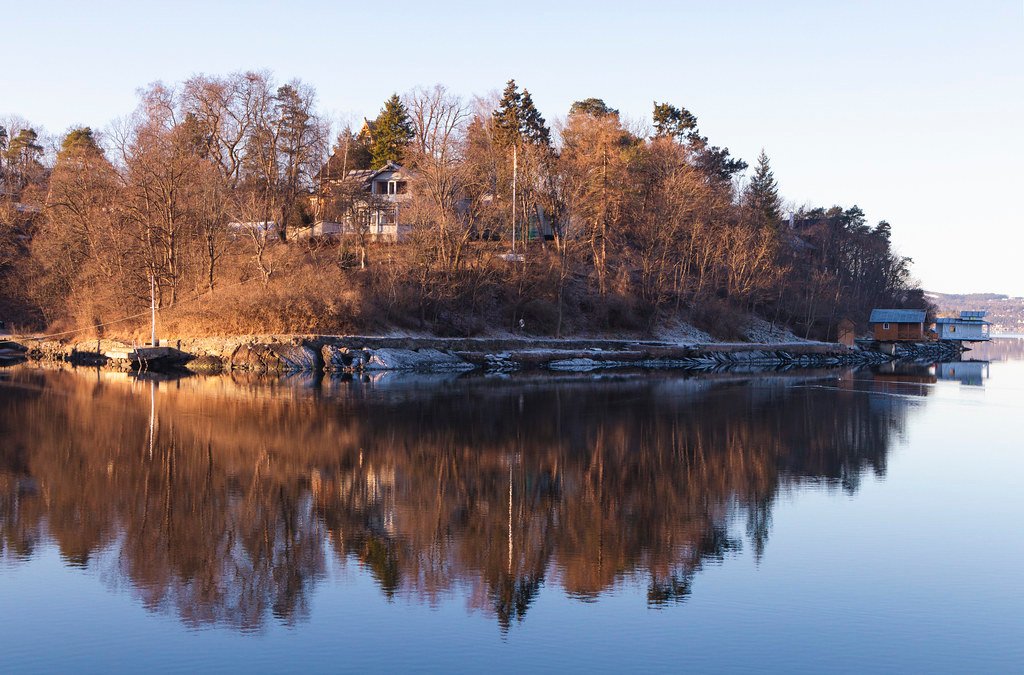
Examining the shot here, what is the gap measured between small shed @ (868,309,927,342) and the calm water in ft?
237

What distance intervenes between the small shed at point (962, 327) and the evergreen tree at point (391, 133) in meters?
62.9

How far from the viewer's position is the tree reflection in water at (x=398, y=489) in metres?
11.9

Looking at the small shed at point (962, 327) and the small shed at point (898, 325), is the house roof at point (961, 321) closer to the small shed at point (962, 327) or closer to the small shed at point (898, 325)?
the small shed at point (962, 327)

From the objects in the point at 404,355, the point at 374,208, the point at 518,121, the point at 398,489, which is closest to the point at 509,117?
the point at 518,121

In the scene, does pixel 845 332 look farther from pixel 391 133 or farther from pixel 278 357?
pixel 278 357

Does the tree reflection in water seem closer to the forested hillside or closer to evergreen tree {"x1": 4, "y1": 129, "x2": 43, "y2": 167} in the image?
the forested hillside

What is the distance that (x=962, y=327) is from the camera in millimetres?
109812

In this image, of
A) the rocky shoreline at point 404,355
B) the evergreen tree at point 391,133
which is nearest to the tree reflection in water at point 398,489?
the rocky shoreline at point 404,355

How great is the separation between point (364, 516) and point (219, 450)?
7.11m

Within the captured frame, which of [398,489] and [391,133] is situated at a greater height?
[391,133]

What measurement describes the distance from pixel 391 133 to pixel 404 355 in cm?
3649

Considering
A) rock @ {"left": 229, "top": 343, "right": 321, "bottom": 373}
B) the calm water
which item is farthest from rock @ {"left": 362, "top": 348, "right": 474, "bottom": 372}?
the calm water

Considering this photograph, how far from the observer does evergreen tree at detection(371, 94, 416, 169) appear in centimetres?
8156

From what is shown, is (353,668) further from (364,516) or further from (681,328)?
(681,328)
